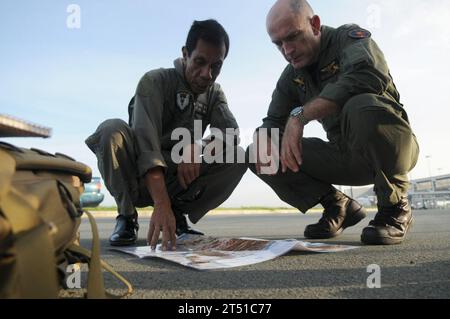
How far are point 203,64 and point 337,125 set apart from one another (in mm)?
835

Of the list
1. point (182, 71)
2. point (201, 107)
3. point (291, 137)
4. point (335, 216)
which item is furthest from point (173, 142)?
point (335, 216)

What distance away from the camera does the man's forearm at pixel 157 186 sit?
1453mm

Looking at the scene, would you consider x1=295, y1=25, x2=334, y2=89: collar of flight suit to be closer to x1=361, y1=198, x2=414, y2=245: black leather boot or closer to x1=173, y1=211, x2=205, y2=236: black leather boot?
x1=361, y1=198, x2=414, y2=245: black leather boot

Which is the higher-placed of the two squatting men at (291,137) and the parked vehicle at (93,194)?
the two squatting men at (291,137)

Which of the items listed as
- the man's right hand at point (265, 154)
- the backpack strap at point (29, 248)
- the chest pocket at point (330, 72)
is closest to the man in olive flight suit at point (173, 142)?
the man's right hand at point (265, 154)

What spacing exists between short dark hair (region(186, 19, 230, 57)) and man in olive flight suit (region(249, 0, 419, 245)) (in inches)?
10.9

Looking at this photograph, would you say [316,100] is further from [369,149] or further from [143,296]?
[143,296]

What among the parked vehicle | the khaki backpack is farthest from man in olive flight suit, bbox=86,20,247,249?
the parked vehicle

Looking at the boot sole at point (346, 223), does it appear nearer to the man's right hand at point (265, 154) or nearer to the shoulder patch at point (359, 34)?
the man's right hand at point (265, 154)

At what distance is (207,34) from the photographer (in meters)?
1.98

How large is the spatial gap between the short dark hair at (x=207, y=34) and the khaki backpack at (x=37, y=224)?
1330 millimetres

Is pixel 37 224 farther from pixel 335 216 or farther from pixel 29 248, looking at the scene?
pixel 335 216

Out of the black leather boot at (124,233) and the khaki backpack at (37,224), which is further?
the black leather boot at (124,233)
